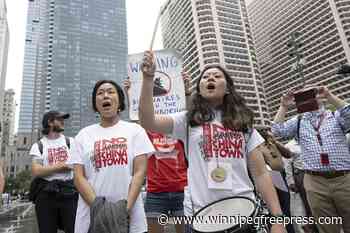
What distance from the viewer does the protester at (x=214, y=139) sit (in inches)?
81.2

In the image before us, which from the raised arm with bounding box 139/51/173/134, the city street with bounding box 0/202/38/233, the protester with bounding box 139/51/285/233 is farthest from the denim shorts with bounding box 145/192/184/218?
the city street with bounding box 0/202/38/233

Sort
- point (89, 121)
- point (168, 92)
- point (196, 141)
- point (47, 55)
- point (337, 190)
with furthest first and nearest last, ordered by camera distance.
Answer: point (47, 55) → point (89, 121) → point (168, 92) → point (337, 190) → point (196, 141)

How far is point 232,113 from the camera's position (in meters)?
2.32

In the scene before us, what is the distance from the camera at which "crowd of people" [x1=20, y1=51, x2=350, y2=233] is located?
2.10 metres

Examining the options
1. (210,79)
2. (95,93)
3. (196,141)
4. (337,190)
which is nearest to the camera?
(196,141)

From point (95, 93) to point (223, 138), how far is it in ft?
4.01

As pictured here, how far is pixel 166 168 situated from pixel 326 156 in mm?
1681

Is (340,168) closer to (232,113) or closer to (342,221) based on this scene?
(342,221)

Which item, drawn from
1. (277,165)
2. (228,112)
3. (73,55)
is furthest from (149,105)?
(73,55)

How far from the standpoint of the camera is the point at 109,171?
236cm

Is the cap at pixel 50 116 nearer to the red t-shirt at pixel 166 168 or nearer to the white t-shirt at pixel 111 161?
the red t-shirt at pixel 166 168

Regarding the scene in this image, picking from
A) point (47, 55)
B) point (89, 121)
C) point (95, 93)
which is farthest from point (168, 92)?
point (47, 55)

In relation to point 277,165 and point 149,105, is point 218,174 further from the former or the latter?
point 277,165

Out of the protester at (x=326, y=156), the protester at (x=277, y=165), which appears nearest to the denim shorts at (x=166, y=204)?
the protester at (x=326, y=156)
